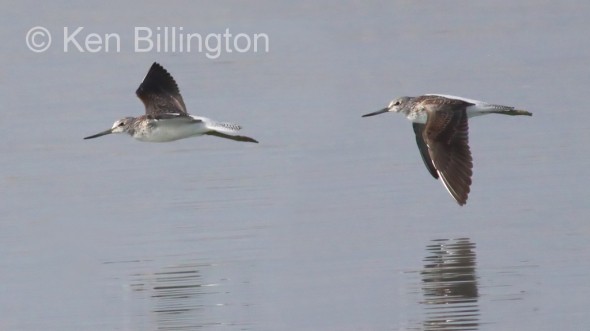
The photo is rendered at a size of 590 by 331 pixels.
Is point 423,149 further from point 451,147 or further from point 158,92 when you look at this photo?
point 158,92

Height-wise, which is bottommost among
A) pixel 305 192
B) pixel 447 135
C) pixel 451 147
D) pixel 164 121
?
pixel 305 192

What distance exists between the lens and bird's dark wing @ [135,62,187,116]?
568 inches

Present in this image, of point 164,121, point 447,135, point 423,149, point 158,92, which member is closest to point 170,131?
point 164,121

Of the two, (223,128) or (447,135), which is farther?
(223,128)

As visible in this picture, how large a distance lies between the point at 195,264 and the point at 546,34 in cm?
→ 1209

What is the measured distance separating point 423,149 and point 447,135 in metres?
0.77

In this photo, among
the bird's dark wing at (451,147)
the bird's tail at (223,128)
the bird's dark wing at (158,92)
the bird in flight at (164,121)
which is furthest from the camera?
the bird's dark wing at (158,92)

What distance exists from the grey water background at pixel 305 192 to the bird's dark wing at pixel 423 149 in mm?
162

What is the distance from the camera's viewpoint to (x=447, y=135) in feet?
42.9

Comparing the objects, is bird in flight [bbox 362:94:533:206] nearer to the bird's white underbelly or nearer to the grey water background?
the grey water background

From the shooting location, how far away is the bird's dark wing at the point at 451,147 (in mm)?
12594

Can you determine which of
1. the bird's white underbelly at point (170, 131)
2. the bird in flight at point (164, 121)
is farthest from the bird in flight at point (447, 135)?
the bird's white underbelly at point (170, 131)

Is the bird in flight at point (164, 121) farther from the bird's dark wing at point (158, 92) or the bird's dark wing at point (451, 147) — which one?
the bird's dark wing at point (451, 147)

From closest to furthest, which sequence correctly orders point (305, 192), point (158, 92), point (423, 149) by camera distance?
point (305, 192)
point (423, 149)
point (158, 92)
